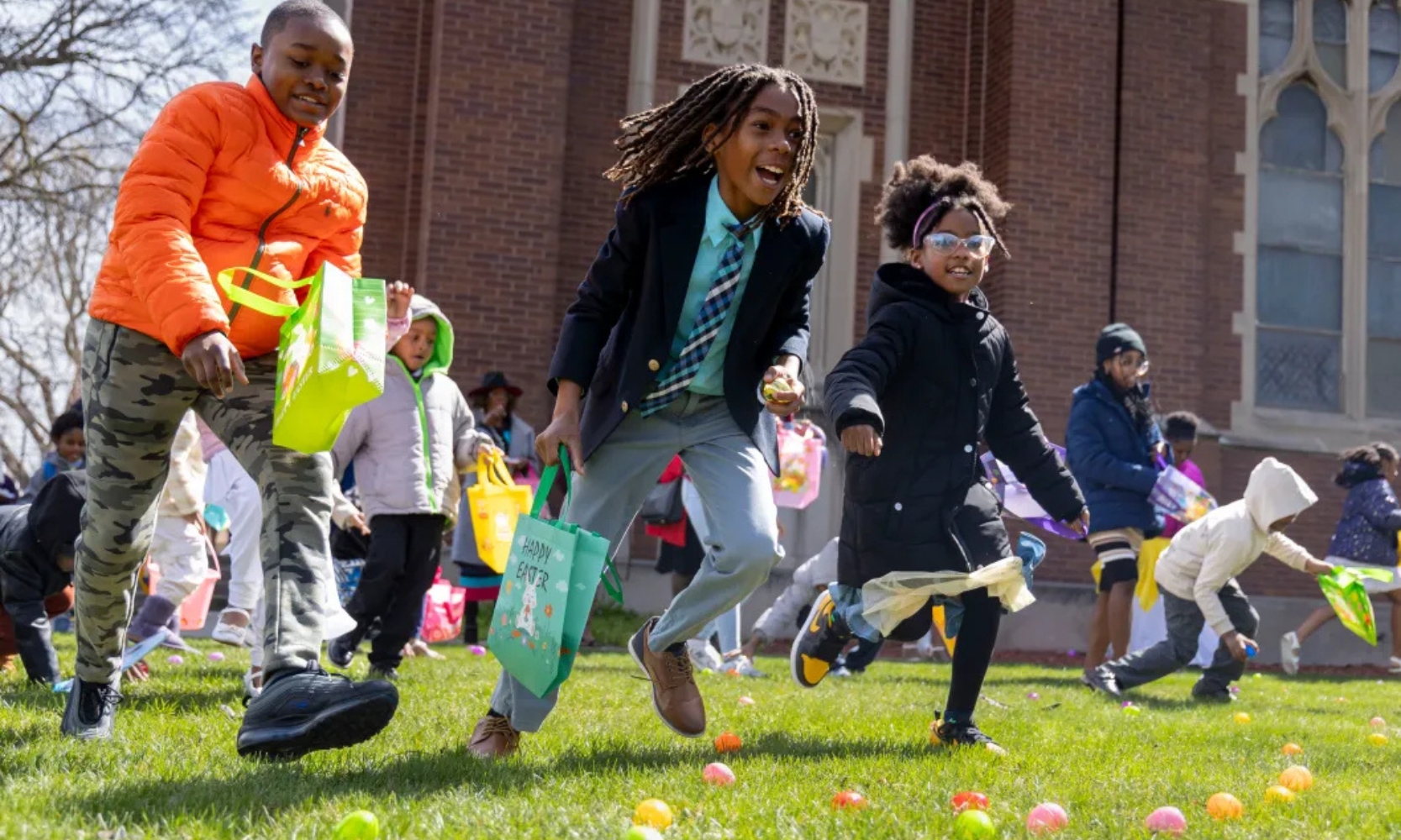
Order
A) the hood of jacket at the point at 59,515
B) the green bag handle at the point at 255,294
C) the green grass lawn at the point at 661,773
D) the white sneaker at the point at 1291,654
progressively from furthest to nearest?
the white sneaker at the point at 1291,654
the hood of jacket at the point at 59,515
the green bag handle at the point at 255,294
the green grass lawn at the point at 661,773

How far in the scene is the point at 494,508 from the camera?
7879 mm

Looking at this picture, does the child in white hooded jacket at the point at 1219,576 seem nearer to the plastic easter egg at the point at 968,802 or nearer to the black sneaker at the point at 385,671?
the black sneaker at the point at 385,671

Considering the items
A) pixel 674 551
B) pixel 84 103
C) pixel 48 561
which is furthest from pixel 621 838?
pixel 84 103

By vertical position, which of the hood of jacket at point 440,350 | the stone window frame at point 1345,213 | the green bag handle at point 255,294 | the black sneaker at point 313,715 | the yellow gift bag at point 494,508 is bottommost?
the black sneaker at point 313,715

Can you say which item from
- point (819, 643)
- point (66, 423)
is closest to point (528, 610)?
point (819, 643)

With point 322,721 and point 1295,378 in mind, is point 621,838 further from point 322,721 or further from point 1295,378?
point 1295,378

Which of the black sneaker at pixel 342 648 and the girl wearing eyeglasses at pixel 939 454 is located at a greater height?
the girl wearing eyeglasses at pixel 939 454

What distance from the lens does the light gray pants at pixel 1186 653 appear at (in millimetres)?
7812

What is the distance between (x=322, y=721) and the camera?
3.49m

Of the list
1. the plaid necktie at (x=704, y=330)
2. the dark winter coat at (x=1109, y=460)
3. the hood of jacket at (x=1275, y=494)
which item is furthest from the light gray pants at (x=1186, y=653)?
the plaid necktie at (x=704, y=330)

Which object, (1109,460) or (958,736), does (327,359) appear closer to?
(958,736)

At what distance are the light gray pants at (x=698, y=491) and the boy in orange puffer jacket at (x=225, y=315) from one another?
0.69 metres

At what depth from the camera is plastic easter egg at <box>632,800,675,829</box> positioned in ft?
10.5

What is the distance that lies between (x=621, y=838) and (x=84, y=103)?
768 inches
